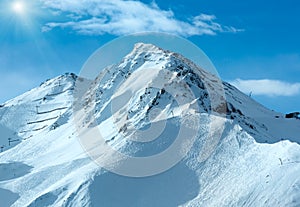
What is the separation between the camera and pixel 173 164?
103 ft

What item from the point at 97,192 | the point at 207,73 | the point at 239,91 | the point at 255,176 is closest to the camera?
the point at 255,176

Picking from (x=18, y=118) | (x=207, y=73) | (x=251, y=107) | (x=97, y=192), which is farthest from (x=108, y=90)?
(x=97, y=192)

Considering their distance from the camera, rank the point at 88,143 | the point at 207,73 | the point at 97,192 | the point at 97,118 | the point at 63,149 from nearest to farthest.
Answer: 1. the point at 97,192
2. the point at 88,143
3. the point at 63,149
4. the point at 97,118
5. the point at 207,73

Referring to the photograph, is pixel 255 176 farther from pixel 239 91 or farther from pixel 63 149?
pixel 239 91

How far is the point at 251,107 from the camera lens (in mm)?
69375

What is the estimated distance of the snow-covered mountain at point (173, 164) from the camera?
2815cm

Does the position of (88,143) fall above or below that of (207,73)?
below

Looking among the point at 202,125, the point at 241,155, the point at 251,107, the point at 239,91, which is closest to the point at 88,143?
the point at 202,125

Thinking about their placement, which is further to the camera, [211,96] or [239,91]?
[239,91]

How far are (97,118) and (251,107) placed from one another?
2200cm

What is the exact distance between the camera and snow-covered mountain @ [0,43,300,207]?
2815 centimetres

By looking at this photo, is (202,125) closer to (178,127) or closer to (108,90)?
(178,127)

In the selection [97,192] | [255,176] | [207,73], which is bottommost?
[97,192]

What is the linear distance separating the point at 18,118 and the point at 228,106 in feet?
187
